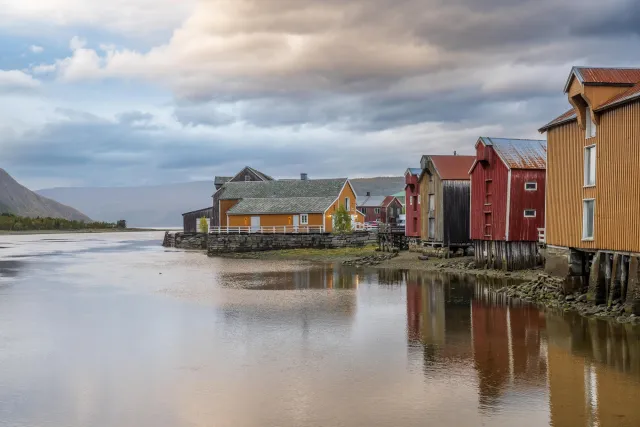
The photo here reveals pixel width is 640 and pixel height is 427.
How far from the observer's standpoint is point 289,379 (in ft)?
52.1

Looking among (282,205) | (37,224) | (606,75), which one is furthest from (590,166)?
(37,224)

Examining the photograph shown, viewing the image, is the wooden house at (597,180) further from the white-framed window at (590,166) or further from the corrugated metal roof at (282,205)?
the corrugated metal roof at (282,205)

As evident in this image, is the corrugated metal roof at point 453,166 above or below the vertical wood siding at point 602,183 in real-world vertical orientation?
above

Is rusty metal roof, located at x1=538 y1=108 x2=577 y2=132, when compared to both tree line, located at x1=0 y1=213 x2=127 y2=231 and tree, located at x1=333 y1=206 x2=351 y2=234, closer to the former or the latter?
tree, located at x1=333 y1=206 x2=351 y2=234

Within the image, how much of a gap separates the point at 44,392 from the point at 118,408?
223 centimetres

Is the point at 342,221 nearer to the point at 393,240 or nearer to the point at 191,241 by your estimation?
the point at 393,240

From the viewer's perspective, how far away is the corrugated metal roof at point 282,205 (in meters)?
73.0

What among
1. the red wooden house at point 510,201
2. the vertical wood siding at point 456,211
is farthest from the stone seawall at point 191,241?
the red wooden house at point 510,201

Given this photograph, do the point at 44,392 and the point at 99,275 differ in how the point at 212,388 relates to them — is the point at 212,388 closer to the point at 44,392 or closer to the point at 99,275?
the point at 44,392

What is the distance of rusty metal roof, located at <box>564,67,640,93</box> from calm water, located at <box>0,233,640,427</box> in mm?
8487

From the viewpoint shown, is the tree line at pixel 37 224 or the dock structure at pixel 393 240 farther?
the tree line at pixel 37 224

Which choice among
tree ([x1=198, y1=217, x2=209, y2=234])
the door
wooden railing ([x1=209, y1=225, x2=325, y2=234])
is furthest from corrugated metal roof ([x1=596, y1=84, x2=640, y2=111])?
tree ([x1=198, y1=217, x2=209, y2=234])

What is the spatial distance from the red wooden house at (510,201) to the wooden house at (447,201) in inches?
233

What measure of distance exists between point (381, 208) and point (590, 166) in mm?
86568
